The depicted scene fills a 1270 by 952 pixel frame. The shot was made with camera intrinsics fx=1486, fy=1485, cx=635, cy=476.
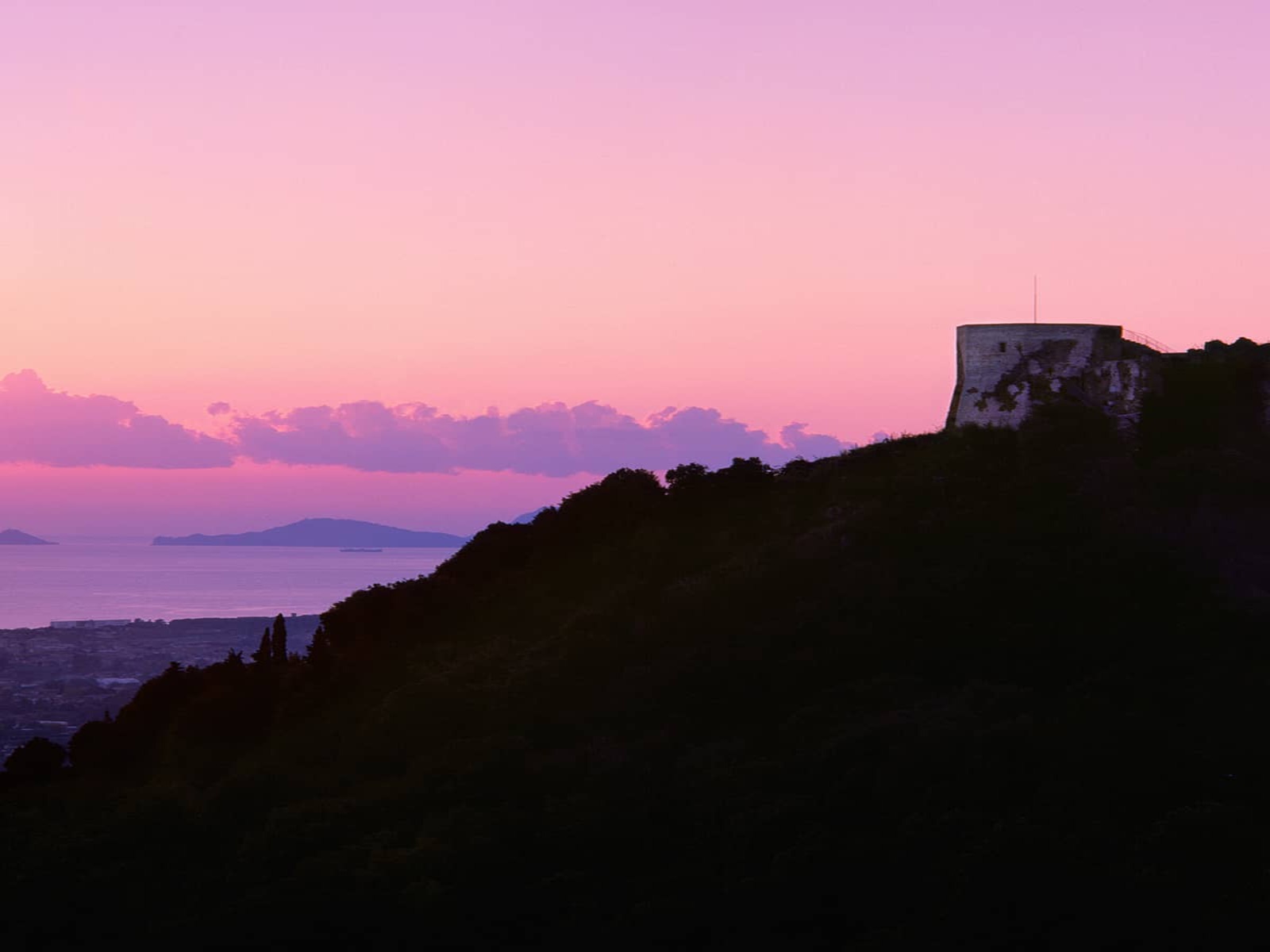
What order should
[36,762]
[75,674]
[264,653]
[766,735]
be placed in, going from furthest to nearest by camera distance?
[75,674] < [264,653] < [36,762] < [766,735]

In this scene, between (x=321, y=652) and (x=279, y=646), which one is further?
(x=279, y=646)

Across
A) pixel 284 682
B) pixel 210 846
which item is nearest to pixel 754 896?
pixel 210 846

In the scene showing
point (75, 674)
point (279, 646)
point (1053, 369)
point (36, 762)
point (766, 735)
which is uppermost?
point (1053, 369)

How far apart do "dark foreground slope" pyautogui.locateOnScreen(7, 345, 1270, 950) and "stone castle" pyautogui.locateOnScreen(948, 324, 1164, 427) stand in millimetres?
1065

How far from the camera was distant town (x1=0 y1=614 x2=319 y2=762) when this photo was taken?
123 metres

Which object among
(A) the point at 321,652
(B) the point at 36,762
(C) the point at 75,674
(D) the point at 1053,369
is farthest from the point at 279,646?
(C) the point at 75,674

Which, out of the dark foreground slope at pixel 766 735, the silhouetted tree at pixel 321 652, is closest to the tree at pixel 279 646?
the dark foreground slope at pixel 766 735

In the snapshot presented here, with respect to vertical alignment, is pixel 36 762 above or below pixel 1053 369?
below

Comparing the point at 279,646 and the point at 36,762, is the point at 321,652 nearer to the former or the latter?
the point at 279,646

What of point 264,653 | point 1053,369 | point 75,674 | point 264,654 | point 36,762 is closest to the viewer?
point 1053,369

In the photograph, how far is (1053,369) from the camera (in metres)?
58.3

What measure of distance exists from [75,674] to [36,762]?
106 metres

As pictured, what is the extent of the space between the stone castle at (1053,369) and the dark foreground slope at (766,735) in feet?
3.49

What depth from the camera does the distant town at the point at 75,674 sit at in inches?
4838
